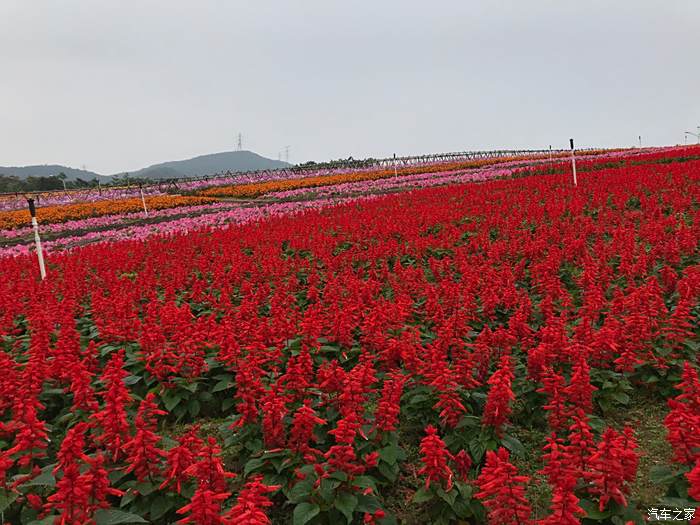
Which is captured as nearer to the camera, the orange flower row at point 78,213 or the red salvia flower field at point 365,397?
the red salvia flower field at point 365,397

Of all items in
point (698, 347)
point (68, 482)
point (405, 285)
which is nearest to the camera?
point (68, 482)

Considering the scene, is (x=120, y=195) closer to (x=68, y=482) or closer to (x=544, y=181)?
(x=544, y=181)

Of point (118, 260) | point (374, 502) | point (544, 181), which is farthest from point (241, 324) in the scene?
point (544, 181)

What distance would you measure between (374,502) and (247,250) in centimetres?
947

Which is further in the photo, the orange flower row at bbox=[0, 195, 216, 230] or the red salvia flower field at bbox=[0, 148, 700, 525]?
the orange flower row at bbox=[0, 195, 216, 230]

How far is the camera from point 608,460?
2705mm

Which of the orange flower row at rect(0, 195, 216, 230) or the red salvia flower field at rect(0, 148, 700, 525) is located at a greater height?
the orange flower row at rect(0, 195, 216, 230)

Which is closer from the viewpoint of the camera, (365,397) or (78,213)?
(365,397)

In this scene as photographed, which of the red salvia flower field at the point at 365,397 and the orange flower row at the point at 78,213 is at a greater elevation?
the orange flower row at the point at 78,213

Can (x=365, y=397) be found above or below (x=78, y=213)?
below

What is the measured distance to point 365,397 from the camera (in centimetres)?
474

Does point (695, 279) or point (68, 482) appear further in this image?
point (695, 279)

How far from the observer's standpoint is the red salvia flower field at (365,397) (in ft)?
9.47

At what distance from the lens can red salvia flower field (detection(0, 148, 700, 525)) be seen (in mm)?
2886
